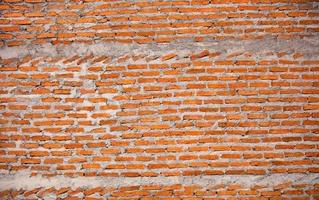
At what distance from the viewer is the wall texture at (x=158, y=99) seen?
2.84 meters

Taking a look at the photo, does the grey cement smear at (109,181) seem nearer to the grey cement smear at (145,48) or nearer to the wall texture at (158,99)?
the wall texture at (158,99)

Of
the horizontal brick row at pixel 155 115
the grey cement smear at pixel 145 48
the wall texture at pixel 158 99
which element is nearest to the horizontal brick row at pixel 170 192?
the wall texture at pixel 158 99

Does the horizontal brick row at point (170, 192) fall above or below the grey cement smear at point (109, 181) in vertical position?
below

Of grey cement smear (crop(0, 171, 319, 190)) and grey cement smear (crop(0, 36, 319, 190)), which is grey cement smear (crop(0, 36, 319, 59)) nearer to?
grey cement smear (crop(0, 36, 319, 190))

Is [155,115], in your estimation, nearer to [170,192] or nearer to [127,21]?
[170,192]

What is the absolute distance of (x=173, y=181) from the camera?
2855mm

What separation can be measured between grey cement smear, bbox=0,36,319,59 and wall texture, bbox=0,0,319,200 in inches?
0.4

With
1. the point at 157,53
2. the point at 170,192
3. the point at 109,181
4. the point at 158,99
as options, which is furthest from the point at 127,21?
the point at 170,192

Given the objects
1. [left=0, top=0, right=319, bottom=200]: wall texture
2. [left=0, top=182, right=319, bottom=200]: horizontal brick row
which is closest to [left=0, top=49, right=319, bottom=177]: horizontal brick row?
[left=0, top=0, right=319, bottom=200]: wall texture

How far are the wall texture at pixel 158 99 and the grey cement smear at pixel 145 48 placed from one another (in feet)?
0.04

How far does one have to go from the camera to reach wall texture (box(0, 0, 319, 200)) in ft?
9.30

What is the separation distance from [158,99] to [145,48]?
0.59 meters

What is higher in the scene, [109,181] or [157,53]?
[157,53]

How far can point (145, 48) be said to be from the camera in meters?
2.87
